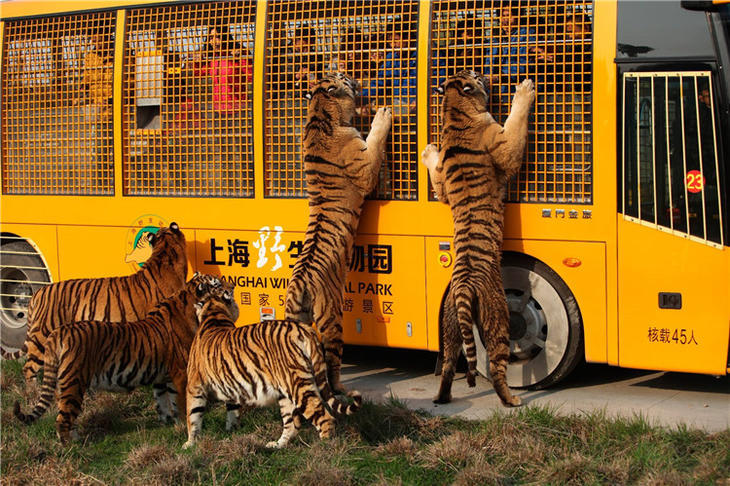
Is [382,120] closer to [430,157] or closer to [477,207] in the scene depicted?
[430,157]

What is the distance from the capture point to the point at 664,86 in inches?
252

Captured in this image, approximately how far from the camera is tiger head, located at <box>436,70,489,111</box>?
6.79 m

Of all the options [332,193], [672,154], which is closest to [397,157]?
[332,193]

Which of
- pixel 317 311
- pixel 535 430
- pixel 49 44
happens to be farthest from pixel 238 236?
pixel 535 430

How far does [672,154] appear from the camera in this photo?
21.0 feet

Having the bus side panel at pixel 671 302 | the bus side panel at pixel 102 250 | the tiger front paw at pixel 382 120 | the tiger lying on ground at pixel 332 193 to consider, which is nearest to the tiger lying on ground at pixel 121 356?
the tiger lying on ground at pixel 332 193

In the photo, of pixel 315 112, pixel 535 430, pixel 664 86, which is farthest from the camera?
pixel 315 112

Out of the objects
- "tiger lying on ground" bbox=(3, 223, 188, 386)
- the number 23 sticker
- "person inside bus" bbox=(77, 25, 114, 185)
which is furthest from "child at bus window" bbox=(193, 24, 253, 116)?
the number 23 sticker

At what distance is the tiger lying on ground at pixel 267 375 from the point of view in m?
5.73

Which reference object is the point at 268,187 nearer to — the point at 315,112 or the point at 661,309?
the point at 315,112

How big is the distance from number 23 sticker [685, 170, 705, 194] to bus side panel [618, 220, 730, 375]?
351 mm

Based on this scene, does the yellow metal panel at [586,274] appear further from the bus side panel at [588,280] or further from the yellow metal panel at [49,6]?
the yellow metal panel at [49,6]

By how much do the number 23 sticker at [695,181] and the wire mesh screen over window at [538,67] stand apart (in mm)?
678

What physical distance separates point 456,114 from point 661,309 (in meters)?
2.02
